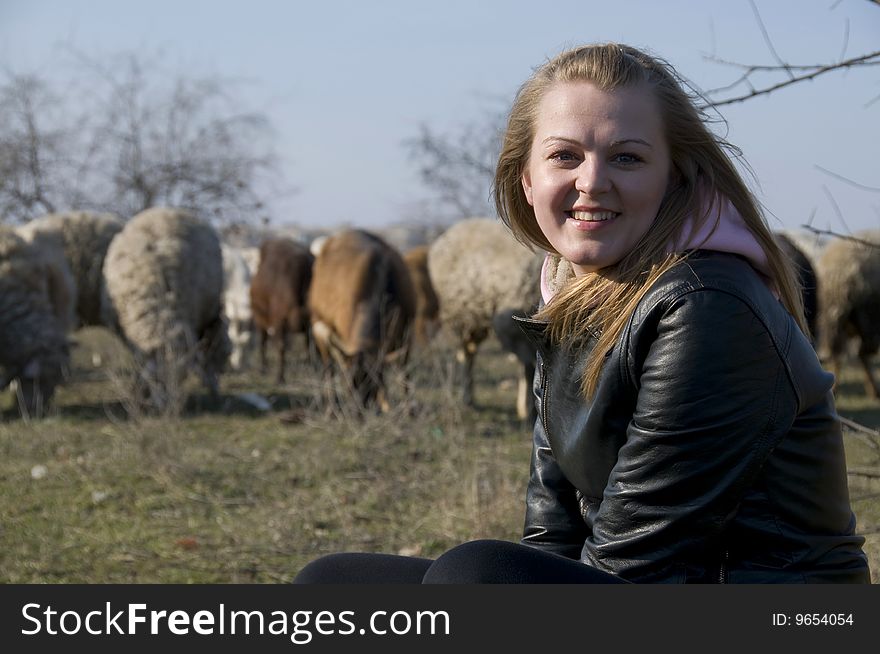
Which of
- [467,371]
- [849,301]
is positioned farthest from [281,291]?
[849,301]

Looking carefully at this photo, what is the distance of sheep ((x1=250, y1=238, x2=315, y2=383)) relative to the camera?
48.9 feet

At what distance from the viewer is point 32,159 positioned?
20141mm

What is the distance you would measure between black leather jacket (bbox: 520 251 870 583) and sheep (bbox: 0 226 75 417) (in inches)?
398

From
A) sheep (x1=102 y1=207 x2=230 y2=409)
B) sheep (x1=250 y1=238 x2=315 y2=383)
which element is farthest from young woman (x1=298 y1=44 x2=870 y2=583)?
sheep (x1=250 y1=238 x2=315 y2=383)

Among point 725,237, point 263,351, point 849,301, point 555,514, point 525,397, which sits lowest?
point 263,351

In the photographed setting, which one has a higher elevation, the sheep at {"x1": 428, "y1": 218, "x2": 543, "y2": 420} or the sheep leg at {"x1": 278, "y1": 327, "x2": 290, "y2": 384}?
the sheep at {"x1": 428, "y1": 218, "x2": 543, "y2": 420}

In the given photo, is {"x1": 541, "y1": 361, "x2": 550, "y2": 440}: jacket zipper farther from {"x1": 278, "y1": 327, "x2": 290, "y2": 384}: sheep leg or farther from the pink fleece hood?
{"x1": 278, "y1": 327, "x2": 290, "y2": 384}: sheep leg

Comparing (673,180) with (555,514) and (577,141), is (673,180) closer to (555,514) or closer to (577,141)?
(577,141)

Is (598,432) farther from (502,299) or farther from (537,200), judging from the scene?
(502,299)

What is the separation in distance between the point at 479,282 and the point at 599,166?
999cm

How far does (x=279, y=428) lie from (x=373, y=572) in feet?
27.2

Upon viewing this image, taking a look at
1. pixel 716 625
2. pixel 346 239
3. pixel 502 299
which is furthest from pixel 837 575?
pixel 346 239

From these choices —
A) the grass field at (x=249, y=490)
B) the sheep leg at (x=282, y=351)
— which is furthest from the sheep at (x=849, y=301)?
the sheep leg at (x=282, y=351)

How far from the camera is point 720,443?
221 centimetres
